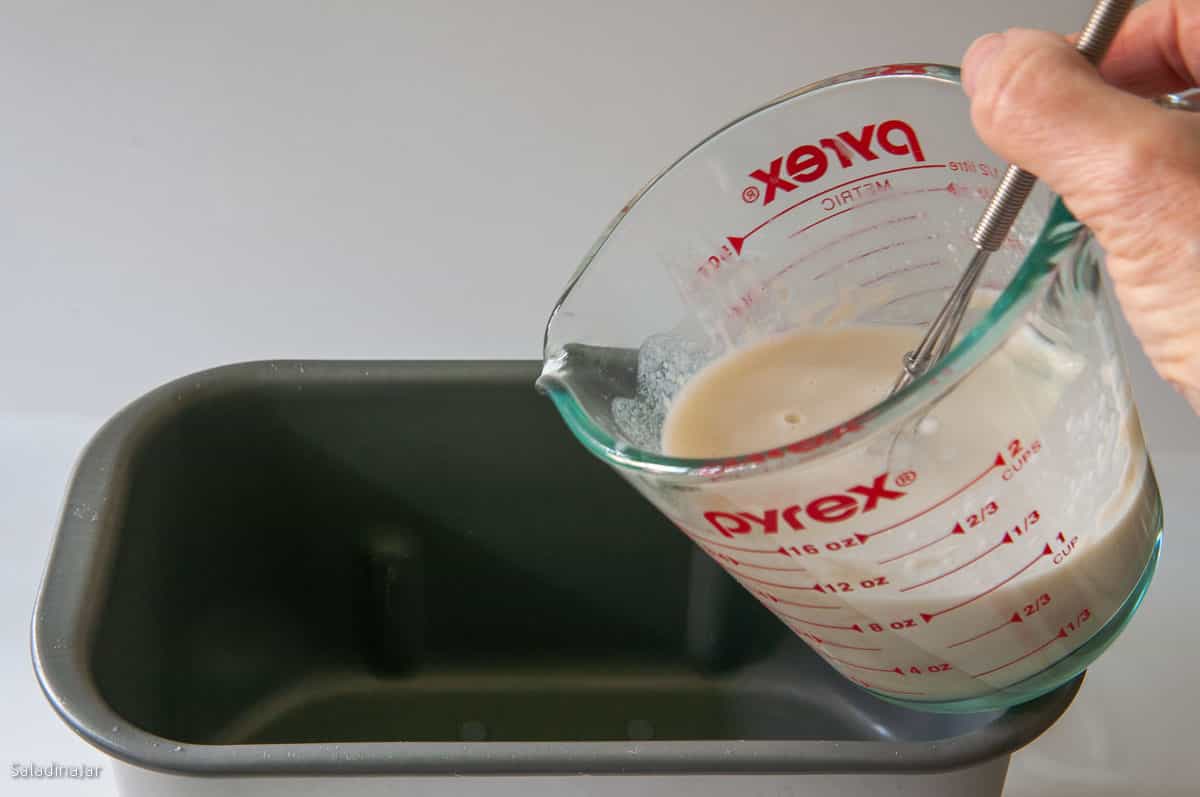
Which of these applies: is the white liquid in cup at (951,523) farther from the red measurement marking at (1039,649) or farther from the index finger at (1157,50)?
the index finger at (1157,50)

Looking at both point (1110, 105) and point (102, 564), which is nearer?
point (1110, 105)

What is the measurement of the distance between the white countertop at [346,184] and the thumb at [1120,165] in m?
0.33

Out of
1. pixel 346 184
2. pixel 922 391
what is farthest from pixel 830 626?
pixel 346 184

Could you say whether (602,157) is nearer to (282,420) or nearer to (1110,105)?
(282,420)

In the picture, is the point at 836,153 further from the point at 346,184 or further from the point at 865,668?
the point at 346,184

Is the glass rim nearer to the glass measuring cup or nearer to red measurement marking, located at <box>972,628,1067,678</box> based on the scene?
the glass measuring cup

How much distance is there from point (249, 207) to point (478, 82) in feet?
0.49

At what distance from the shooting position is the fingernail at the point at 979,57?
33 cm

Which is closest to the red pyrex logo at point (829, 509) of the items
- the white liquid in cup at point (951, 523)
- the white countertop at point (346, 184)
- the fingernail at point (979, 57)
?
the white liquid in cup at point (951, 523)

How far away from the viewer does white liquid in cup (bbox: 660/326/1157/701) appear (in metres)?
0.34

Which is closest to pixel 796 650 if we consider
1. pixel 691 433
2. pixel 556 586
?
pixel 556 586

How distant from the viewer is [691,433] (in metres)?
0.44

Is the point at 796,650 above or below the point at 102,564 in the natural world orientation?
below

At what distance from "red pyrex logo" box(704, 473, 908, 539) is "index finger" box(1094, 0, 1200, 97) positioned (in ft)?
0.55
